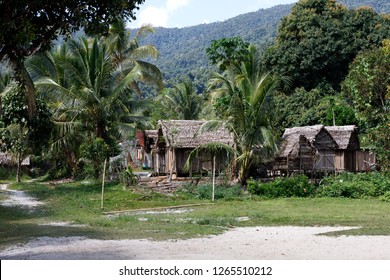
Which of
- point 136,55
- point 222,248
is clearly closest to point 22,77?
point 222,248

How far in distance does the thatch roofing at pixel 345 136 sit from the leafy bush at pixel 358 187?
8.33 meters

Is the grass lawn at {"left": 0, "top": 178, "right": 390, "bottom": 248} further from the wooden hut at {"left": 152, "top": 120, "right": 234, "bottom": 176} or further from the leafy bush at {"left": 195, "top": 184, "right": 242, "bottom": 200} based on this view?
the wooden hut at {"left": 152, "top": 120, "right": 234, "bottom": 176}

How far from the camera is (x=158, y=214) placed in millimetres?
17156

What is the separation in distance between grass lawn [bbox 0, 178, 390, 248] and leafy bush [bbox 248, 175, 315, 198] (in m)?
0.82

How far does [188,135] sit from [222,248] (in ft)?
57.7

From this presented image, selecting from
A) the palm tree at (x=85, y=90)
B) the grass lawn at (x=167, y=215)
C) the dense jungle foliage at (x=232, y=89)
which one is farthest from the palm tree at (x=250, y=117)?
the palm tree at (x=85, y=90)

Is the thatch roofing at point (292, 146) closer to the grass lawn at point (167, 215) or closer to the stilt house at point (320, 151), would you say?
the stilt house at point (320, 151)

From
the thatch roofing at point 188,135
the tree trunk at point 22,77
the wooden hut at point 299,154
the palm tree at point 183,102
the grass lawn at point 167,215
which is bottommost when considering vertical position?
the grass lawn at point 167,215

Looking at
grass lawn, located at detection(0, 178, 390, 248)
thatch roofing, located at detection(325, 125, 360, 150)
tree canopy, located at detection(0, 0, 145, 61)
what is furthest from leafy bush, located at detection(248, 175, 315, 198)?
tree canopy, located at detection(0, 0, 145, 61)

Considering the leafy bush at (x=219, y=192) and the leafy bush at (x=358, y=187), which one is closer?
the leafy bush at (x=219, y=192)

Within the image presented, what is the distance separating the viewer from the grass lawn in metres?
12.9

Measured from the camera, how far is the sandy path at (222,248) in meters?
9.12

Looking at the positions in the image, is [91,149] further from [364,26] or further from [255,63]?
Answer: [364,26]

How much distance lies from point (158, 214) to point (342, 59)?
28.4 meters
